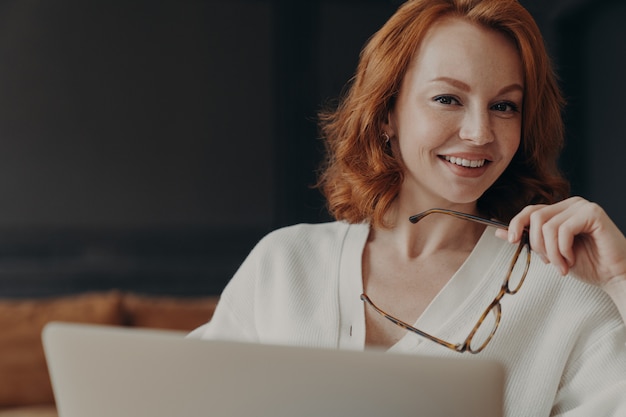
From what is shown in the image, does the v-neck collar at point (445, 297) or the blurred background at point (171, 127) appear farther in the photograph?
the blurred background at point (171, 127)

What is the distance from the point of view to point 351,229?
4.91 feet

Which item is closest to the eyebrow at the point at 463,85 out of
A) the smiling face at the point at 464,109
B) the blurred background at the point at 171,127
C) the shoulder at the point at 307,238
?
the smiling face at the point at 464,109

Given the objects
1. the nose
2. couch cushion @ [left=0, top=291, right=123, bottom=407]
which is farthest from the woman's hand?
couch cushion @ [left=0, top=291, right=123, bottom=407]

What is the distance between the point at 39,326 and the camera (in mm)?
2918

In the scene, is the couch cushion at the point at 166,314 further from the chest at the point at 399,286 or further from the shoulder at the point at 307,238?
the chest at the point at 399,286

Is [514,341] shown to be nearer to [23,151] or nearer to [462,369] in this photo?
[462,369]

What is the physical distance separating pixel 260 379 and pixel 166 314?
2234 mm

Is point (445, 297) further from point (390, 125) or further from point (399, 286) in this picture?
point (390, 125)

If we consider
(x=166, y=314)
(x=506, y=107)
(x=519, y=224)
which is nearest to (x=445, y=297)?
(x=519, y=224)

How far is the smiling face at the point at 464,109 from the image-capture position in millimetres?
1267

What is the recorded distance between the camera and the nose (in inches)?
48.9

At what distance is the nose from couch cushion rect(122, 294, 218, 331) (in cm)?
183

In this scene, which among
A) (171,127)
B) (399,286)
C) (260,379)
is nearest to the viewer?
(260,379)

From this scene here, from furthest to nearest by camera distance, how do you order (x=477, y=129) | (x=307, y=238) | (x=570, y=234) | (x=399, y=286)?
(x=307, y=238) < (x=399, y=286) < (x=477, y=129) < (x=570, y=234)
